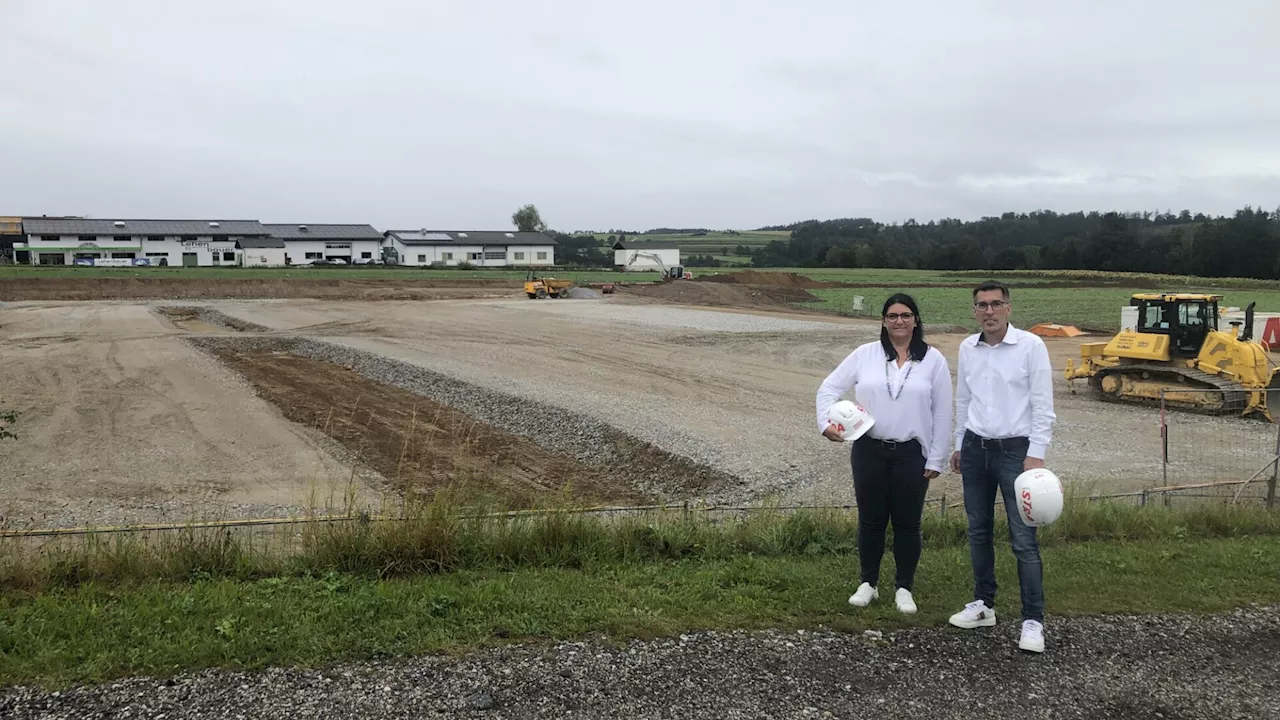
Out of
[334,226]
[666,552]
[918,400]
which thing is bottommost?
[666,552]

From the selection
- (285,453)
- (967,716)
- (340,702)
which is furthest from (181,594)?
(285,453)

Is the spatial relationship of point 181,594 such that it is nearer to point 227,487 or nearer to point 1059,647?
point 1059,647

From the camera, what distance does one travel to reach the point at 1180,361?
18.6 m

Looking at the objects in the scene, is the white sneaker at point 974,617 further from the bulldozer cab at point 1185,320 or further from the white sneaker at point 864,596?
the bulldozer cab at point 1185,320

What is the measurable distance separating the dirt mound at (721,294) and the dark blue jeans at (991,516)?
155ft

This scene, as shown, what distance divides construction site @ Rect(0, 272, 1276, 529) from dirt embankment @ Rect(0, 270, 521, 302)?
60.4 ft

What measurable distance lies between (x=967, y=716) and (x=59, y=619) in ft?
14.6

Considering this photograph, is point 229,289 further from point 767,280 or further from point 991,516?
point 991,516

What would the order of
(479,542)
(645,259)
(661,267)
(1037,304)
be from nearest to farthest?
(479,542)
(1037,304)
(661,267)
(645,259)

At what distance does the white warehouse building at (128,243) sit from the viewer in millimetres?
94438

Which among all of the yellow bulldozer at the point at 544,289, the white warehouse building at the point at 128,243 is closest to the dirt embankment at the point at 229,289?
the yellow bulldozer at the point at 544,289

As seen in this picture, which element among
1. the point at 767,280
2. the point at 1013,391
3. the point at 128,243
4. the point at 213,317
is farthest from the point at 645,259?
the point at 1013,391

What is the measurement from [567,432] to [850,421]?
1117 centimetres

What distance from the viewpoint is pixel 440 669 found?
4176 millimetres
